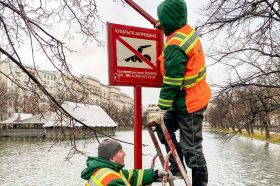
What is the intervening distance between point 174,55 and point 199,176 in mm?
1264

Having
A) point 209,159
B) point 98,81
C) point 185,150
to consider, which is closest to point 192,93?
point 185,150

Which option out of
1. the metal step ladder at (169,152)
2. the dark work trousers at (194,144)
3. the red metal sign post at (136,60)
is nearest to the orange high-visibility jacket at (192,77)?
the dark work trousers at (194,144)

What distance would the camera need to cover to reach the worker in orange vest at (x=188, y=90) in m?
3.82

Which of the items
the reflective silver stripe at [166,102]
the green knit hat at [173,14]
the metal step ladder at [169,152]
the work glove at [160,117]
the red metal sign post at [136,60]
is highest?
the green knit hat at [173,14]

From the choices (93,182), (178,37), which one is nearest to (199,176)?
(93,182)

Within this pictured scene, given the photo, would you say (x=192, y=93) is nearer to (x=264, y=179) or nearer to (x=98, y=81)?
(x=264, y=179)

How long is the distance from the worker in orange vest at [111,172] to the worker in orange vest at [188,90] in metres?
0.42

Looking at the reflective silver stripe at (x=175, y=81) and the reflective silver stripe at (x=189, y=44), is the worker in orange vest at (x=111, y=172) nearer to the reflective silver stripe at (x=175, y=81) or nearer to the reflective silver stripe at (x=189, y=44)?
the reflective silver stripe at (x=175, y=81)

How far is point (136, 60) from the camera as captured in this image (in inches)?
186

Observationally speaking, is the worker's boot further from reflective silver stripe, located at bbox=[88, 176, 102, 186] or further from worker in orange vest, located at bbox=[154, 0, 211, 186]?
reflective silver stripe, located at bbox=[88, 176, 102, 186]

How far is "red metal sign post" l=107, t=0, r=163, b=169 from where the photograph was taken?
458 centimetres

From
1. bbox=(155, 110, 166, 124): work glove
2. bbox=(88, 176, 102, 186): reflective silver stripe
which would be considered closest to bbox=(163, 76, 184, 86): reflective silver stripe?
bbox=(155, 110, 166, 124): work glove

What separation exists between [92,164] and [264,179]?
20010 mm

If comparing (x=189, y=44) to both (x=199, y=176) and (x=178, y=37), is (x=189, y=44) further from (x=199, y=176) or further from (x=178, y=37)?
(x=199, y=176)
